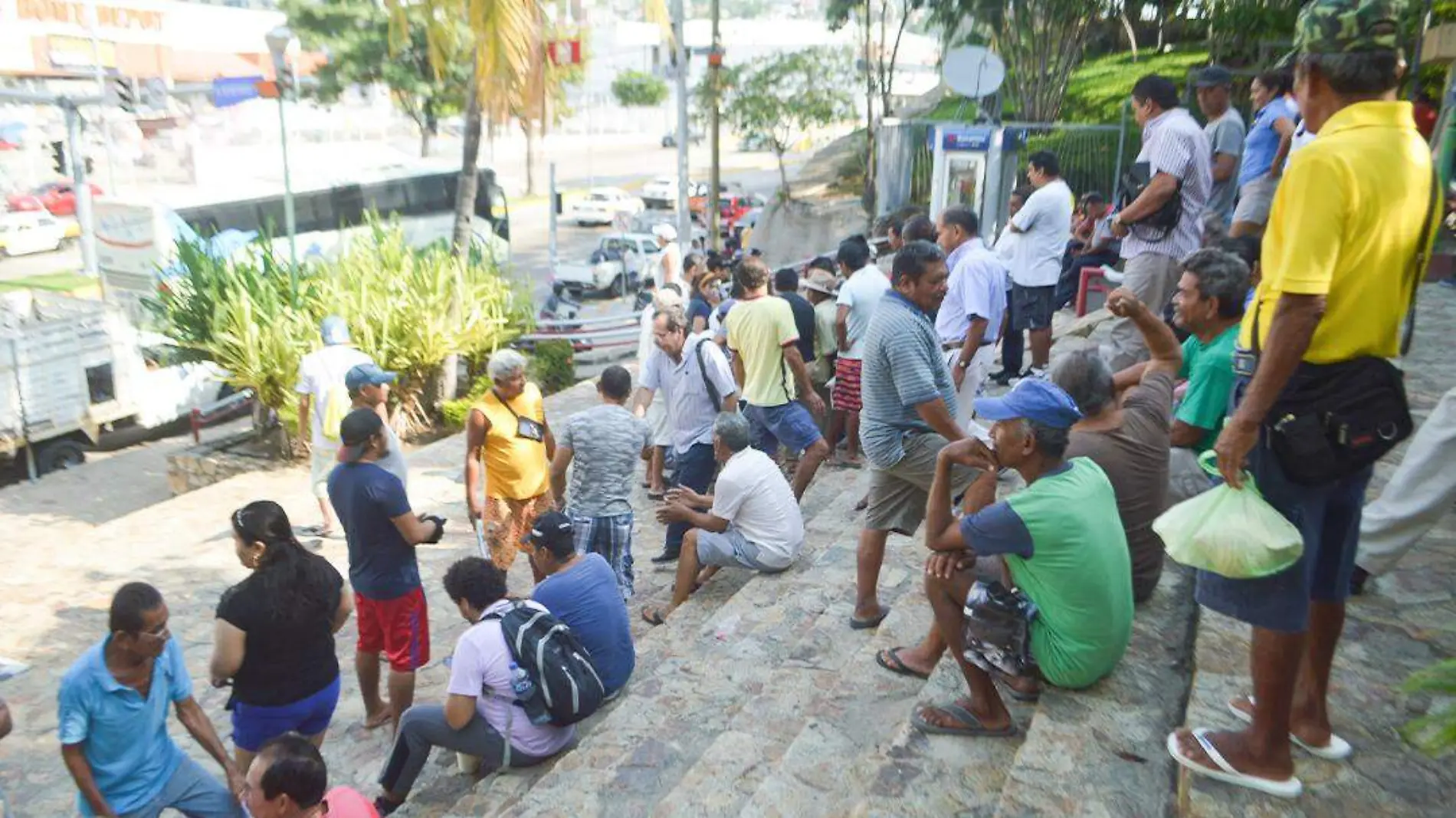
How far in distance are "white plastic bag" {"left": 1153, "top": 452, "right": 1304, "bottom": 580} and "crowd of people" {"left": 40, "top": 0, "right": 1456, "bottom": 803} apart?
10 centimetres

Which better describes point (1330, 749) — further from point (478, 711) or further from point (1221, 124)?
point (1221, 124)

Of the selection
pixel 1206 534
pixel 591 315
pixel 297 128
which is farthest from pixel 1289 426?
pixel 297 128

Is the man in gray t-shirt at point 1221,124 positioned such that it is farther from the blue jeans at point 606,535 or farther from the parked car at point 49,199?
the parked car at point 49,199

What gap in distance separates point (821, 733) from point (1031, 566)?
46.2 inches

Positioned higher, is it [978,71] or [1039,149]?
[978,71]

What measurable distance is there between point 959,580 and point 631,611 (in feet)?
11.2

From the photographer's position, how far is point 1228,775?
282 cm

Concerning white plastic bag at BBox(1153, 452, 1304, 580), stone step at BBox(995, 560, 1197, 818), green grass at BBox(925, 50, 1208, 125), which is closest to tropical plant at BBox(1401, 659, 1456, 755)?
white plastic bag at BBox(1153, 452, 1304, 580)

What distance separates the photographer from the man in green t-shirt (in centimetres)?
416

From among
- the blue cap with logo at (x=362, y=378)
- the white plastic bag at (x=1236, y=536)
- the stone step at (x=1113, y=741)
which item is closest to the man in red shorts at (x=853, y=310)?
the blue cap with logo at (x=362, y=378)

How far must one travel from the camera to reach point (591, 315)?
21.9 metres

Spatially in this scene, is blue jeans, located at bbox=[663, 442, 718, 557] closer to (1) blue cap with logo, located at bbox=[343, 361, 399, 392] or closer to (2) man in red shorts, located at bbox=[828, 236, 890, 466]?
(2) man in red shorts, located at bbox=[828, 236, 890, 466]

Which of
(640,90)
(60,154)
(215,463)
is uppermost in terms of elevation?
(640,90)

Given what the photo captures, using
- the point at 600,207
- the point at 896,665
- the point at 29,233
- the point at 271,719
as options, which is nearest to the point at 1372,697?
the point at 896,665
